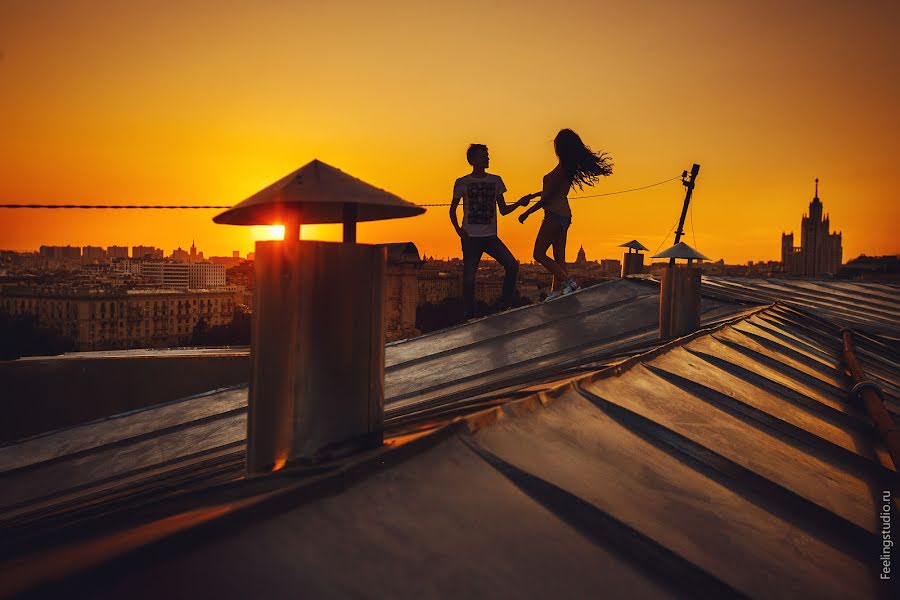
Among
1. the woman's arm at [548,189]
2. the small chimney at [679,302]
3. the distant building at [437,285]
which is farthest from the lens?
the distant building at [437,285]

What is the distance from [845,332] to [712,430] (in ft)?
22.4

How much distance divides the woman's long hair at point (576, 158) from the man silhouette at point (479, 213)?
79 centimetres

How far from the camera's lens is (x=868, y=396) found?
4562 millimetres

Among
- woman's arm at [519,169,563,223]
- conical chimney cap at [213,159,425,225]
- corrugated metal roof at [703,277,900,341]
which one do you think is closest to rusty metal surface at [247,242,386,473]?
conical chimney cap at [213,159,425,225]

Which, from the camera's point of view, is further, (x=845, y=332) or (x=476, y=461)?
(x=845, y=332)

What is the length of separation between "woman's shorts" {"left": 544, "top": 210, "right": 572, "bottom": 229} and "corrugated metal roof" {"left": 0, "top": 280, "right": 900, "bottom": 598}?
6123 mm

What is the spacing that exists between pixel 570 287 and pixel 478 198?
6.48ft

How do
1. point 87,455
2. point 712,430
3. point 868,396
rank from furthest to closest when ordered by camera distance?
1. point 87,455
2. point 868,396
3. point 712,430

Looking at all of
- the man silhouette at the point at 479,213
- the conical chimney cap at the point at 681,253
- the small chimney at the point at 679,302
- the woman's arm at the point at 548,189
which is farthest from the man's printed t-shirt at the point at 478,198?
the small chimney at the point at 679,302

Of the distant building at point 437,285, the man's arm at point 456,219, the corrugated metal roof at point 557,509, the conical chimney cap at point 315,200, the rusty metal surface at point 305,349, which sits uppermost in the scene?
the man's arm at point 456,219

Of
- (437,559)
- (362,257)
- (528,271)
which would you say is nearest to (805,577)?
(437,559)

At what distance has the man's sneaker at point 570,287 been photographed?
10.3 m

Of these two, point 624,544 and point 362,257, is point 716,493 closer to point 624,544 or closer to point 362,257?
point 624,544

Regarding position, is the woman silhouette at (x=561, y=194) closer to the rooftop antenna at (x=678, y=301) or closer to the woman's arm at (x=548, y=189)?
the woman's arm at (x=548, y=189)
